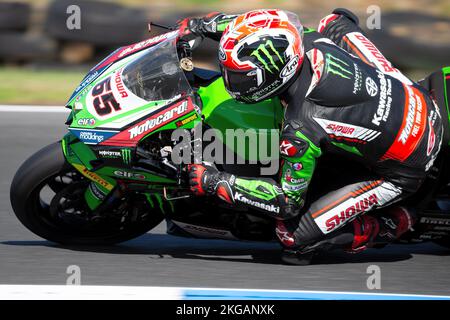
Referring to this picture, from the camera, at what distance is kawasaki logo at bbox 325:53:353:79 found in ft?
14.5

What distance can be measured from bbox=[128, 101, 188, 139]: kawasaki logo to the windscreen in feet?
0.29

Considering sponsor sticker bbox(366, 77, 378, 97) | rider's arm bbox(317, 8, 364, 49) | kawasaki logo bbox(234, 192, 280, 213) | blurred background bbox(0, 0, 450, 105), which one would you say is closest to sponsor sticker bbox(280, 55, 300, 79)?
sponsor sticker bbox(366, 77, 378, 97)

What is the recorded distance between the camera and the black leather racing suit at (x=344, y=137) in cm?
436

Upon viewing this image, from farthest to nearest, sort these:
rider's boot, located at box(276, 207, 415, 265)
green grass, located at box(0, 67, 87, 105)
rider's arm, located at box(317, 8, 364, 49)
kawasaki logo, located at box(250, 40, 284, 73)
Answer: green grass, located at box(0, 67, 87, 105) → rider's arm, located at box(317, 8, 364, 49) → rider's boot, located at box(276, 207, 415, 265) → kawasaki logo, located at box(250, 40, 284, 73)

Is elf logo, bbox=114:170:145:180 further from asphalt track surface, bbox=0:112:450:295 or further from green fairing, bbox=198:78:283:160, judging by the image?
asphalt track surface, bbox=0:112:450:295

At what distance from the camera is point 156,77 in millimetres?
4480

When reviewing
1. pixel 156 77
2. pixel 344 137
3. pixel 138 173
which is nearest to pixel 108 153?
pixel 138 173

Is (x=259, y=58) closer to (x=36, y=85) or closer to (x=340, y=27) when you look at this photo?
(x=340, y=27)

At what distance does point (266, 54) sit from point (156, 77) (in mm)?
619

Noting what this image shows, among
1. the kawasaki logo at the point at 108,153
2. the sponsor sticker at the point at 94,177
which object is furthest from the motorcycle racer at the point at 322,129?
the sponsor sticker at the point at 94,177

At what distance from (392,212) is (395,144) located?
1.65ft
